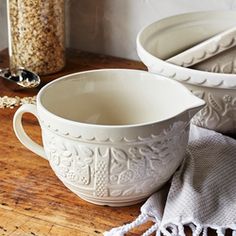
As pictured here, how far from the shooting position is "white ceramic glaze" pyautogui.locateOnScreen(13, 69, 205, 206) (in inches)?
20.6

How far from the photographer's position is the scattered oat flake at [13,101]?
804 millimetres

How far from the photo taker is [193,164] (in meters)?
0.61

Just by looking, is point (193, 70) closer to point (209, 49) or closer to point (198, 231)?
point (209, 49)

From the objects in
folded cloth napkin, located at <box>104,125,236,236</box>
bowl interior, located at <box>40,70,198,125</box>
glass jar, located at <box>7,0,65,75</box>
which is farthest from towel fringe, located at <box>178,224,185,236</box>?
glass jar, located at <box>7,0,65,75</box>

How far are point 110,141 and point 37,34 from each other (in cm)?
38

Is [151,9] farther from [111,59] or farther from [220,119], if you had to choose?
[220,119]

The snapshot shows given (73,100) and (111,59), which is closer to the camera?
(73,100)

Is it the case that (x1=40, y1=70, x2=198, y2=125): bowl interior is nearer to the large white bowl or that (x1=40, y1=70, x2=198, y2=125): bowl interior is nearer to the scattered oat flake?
the large white bowl

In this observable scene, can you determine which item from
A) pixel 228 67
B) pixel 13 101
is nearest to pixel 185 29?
pixel 228 67

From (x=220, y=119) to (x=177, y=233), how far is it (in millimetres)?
189

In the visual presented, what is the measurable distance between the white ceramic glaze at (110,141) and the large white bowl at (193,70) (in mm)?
38

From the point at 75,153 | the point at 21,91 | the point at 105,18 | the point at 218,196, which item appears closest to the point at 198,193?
the point at 218,196

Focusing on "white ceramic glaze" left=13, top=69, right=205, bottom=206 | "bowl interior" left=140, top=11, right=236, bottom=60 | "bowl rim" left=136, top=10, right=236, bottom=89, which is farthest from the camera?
"bowl interior" left=140, top=11, right=236, bottom=60

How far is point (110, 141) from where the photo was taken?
1.71 ft
